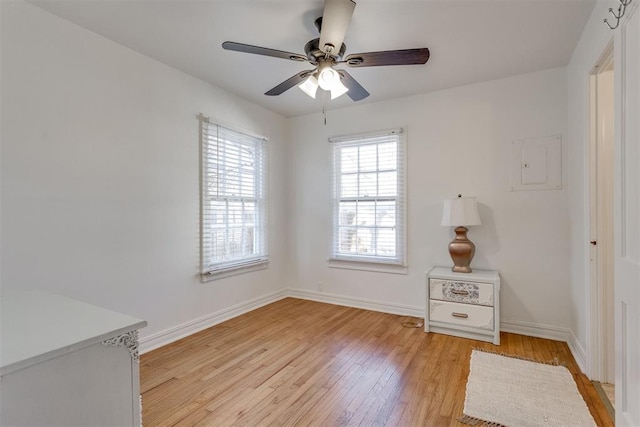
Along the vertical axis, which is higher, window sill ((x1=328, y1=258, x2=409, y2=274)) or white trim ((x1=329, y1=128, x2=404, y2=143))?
white trim ((x1=329, y1=128, x2=404, y2=143))

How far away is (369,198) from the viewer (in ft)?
13.0

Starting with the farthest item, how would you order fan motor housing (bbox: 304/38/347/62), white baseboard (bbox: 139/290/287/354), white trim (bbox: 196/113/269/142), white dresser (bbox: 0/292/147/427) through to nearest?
1. white trim (bbox: 196/113/269/142)
2. white baseboard (bbox: 139/290/287/354)
3. fan motor housing (bbox: 304/38/347/62)
4. white dresser (bbox: 0/292/147/427)

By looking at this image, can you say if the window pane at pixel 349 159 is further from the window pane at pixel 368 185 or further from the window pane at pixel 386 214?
the window pane at pixel 386 214

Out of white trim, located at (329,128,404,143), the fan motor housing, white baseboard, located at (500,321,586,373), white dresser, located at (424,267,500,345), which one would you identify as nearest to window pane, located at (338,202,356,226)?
white trim, located at (329,128,404,143)

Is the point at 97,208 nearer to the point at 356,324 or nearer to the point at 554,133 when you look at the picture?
the point at 356,324

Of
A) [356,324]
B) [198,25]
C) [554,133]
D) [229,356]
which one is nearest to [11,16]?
[198,25]

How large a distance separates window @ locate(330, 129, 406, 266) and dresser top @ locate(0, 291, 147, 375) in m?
3.06

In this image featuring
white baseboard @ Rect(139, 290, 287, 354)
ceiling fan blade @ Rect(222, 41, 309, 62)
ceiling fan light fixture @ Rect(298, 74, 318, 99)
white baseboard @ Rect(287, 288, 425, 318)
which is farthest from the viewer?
white baseboard @ Rect(287, 288, 425, 318)

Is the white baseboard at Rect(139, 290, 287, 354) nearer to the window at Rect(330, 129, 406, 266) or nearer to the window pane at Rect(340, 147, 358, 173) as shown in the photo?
the window at Rect(330, 129, 406, 266)

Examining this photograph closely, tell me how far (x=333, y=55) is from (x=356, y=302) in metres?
2.93

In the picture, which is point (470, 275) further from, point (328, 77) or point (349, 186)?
point (328, 77)

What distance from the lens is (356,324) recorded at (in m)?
3.42

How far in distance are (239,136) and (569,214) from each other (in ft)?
11.5

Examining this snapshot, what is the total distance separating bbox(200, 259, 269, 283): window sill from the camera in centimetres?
333
